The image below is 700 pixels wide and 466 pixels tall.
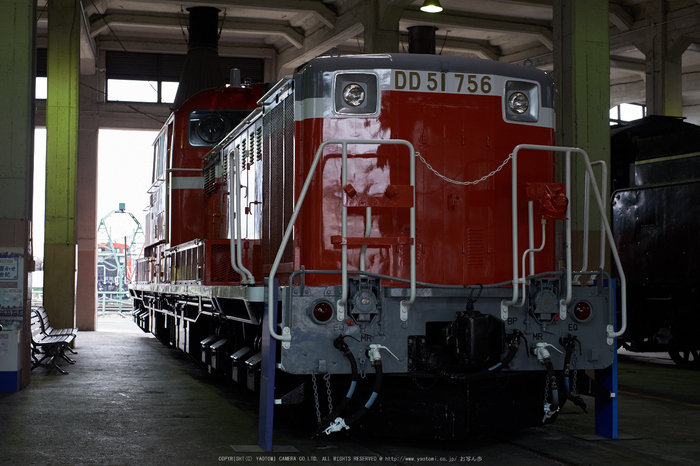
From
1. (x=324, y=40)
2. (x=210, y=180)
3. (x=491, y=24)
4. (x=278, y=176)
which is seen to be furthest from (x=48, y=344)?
(x=491, y=24)

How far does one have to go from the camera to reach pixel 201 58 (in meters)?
16.3

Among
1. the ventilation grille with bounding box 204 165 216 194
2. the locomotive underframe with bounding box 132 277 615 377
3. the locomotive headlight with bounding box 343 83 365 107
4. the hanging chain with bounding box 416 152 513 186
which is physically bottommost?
the locomotive underframe with bounding box 132 277 615 377

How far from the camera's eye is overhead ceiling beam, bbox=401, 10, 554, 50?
1898cm

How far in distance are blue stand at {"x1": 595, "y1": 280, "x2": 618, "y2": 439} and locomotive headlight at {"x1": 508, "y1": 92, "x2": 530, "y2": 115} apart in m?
1.42

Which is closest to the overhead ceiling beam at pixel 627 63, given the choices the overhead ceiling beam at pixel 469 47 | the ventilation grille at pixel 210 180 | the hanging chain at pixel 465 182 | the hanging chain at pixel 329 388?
the overhead ceiling beam at pixel 469 47

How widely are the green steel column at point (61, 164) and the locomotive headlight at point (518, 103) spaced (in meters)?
9.72

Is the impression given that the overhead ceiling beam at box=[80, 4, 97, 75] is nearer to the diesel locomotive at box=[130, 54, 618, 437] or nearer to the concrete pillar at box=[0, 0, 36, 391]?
the concrete pillar at box=[0, 0, 36, 391]

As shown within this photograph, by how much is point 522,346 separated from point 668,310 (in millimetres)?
7106

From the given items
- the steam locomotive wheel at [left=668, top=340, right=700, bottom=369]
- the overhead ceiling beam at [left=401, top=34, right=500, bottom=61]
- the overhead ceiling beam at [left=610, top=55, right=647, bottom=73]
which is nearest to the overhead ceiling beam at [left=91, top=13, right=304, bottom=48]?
the overhead ceiling beam at [left=401, top=34, right=500, bottom=61]

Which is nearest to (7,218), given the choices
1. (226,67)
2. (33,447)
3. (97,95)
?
(33,447)

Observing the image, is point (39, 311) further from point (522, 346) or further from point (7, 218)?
point (522, 346)

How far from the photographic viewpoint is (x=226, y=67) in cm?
2205

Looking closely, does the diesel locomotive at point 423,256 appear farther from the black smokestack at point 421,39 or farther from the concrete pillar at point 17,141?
the concrete pillar at point 17,141

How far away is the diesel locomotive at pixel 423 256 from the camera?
5.09 metres
